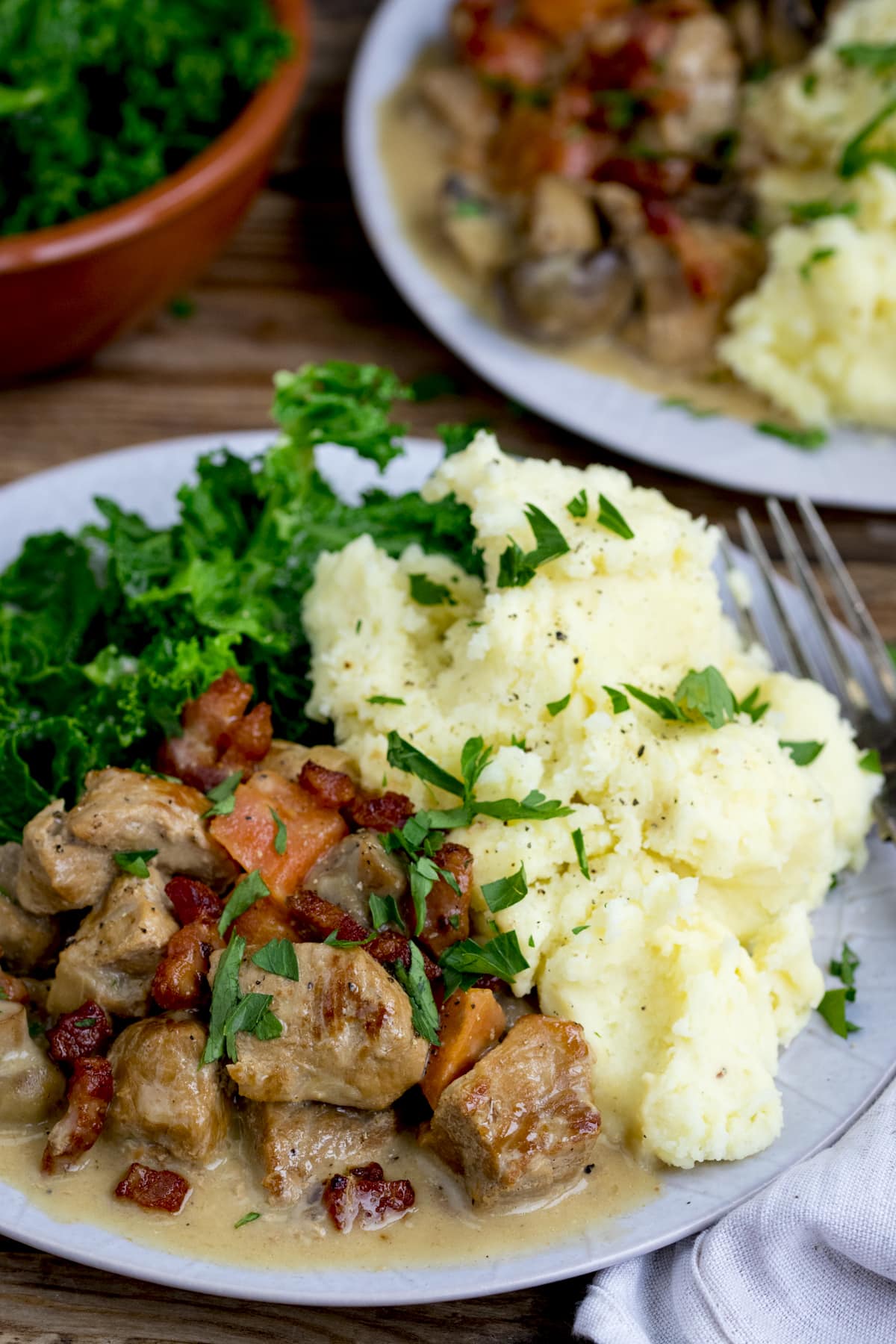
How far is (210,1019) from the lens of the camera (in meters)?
3.78

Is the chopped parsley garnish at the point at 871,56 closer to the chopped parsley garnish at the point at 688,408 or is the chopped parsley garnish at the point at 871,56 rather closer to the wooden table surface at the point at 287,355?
the chopped parsley garnish at the point at 688,408

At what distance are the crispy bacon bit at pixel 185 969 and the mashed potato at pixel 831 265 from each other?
3.59 meters

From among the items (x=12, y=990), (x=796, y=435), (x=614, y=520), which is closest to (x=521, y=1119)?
(x=12, y=990)

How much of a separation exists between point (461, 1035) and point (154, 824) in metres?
1.03

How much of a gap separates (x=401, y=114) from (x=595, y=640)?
13.0 ft

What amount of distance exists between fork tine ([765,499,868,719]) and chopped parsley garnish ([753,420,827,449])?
86 cm

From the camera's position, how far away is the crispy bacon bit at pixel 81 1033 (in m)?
3.82

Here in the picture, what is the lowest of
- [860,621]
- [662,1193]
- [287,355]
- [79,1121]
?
[662,1193]

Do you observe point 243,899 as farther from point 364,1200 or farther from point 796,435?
point 796,435

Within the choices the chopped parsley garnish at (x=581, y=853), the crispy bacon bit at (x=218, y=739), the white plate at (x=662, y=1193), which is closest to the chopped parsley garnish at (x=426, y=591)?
the crispy bacon bit at (x=218, y=739)

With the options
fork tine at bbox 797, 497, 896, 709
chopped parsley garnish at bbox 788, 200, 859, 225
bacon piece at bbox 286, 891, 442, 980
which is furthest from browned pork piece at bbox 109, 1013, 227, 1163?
chopped parsley garnish at bbox 788, 200, 859, 225

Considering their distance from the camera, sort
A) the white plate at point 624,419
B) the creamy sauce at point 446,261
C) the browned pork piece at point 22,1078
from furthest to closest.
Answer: the creamy sauce at point 446,261, the white plate at point 624,419, the browned pork piece at point 22,1078

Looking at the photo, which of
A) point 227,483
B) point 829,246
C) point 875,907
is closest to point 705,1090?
point 875,907

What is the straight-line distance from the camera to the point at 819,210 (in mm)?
6188
